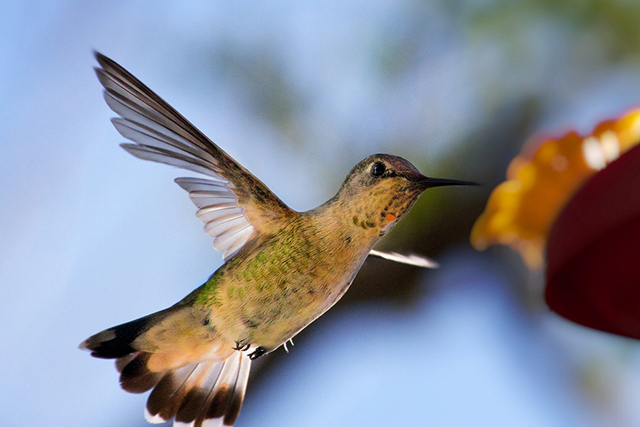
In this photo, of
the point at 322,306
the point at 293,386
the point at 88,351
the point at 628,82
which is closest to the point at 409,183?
the point at 322,306

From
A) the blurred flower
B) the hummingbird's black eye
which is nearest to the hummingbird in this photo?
the hummingbird's black eye

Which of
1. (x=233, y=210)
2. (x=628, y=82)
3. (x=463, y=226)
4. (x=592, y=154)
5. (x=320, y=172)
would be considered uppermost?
(x=233, y=210)

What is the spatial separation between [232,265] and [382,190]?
240 mm

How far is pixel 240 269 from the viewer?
2.63 ft

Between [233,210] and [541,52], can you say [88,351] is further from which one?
[541,52]

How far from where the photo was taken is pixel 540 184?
2.51 feet

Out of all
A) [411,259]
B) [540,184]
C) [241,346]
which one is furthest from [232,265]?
[540,184]

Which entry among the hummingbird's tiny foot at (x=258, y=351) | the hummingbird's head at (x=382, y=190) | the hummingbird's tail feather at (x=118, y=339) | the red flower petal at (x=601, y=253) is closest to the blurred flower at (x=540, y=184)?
the red flower petal at (x=601, y=253)

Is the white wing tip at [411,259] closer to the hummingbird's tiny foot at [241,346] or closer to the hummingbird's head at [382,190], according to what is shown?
the hummingbird's head at [382,190]

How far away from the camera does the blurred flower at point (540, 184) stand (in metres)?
0.75

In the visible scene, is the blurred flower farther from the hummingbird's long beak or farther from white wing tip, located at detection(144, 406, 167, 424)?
white wing tip, located at detection(144, 406, 167, 424)

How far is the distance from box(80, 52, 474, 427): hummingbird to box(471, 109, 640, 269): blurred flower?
0.42 ft

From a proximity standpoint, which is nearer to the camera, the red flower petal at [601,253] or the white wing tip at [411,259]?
the red flower petal at [601,253]

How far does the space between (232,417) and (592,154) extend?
1.79ft
